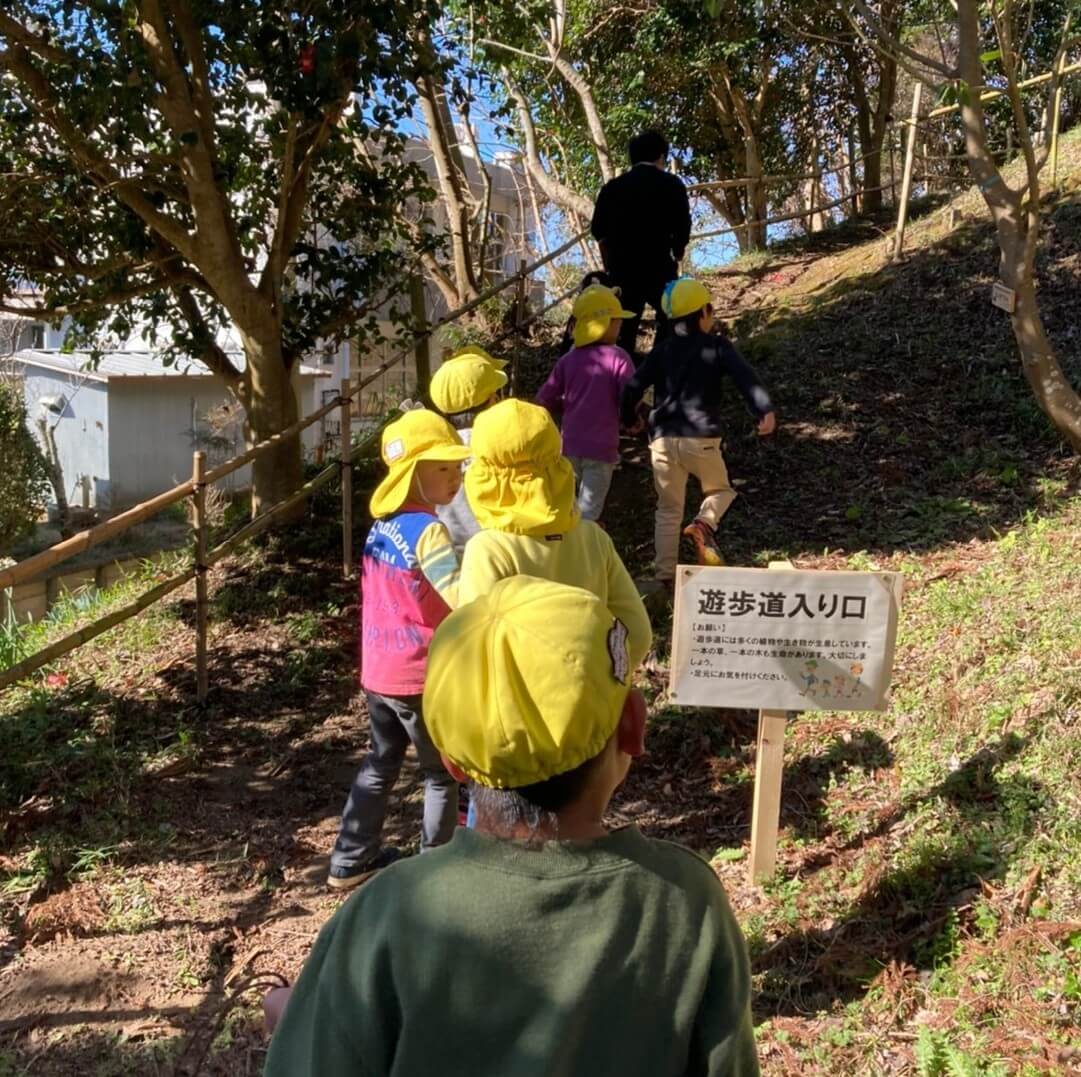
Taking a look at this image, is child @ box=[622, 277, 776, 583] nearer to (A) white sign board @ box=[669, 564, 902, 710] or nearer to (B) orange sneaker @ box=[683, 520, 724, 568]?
(B) orange sneaker @ box=[683, 520, 724, 568]

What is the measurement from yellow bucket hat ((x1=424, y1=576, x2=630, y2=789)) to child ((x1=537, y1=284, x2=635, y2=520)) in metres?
4.09

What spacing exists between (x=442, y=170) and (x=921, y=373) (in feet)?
15.0

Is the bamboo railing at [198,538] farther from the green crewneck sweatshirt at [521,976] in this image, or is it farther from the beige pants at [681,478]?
the green crewneck sweatshirt at [521,976]

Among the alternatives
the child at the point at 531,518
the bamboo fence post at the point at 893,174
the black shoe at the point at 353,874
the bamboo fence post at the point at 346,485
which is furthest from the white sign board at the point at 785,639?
the bamboo fence post at the point at 893,174

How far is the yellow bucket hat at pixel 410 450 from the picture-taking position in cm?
328

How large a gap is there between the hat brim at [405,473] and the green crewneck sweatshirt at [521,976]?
2.01 m

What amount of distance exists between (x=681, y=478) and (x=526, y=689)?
4204 millimetres

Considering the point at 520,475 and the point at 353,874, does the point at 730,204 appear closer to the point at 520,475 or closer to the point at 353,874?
the point at 353,874

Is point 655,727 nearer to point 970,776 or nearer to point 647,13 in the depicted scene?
point 970,776

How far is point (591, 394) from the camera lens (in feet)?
17.8

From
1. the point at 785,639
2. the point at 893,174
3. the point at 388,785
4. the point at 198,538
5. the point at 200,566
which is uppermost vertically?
the point at 893,174

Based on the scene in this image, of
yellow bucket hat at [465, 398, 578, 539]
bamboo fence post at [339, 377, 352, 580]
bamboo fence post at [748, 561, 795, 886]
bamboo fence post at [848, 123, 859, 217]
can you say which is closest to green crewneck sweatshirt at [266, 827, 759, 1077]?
yellow bucket hat at [465, 398, 578, 539]

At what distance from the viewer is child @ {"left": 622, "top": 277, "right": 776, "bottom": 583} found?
5230 mm

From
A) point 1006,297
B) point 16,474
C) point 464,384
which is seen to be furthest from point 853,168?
point 464,384
